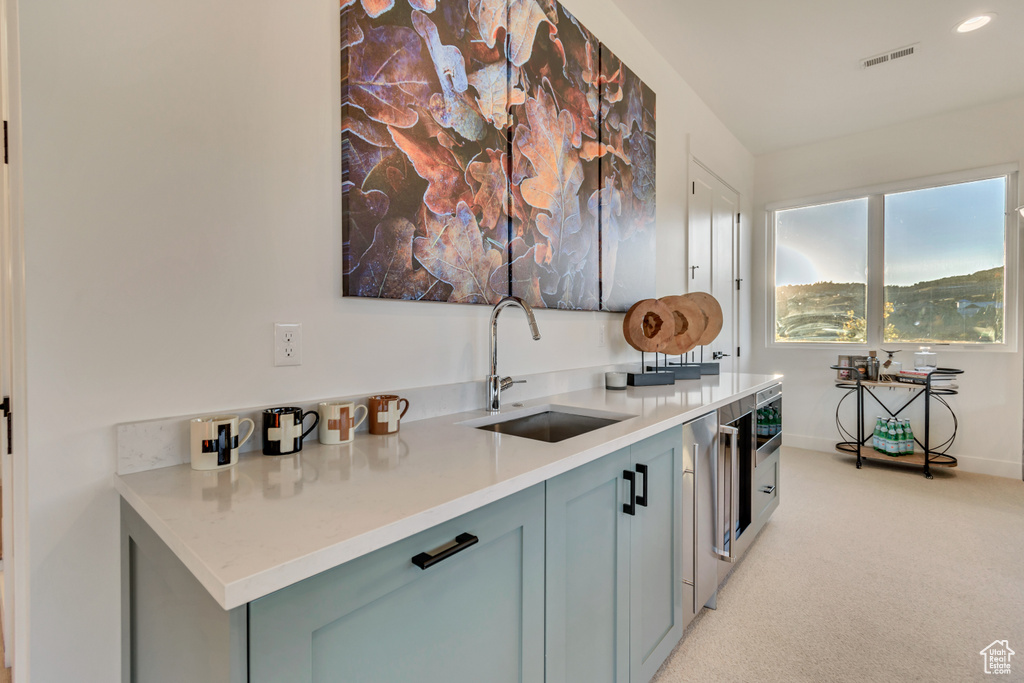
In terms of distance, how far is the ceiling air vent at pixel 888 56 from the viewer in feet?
9.33

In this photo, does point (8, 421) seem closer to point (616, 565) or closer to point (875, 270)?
point (616, 565)

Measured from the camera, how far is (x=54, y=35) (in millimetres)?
871

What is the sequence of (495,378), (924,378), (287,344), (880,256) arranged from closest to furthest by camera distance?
1. (287,344)
2. (495,378)
3. (924,378)
4. (880,256)

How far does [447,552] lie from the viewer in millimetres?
759

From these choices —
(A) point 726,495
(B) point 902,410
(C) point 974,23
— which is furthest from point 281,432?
(B) point 902,410

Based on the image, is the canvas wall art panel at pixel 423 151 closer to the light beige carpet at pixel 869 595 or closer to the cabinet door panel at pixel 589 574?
the cabinet door panel at pixel 589 574

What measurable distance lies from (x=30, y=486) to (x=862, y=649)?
2.41 meters

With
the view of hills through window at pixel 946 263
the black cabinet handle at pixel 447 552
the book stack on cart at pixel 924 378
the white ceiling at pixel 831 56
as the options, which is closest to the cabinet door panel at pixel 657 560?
the black cabinet handle at pixel 447 552

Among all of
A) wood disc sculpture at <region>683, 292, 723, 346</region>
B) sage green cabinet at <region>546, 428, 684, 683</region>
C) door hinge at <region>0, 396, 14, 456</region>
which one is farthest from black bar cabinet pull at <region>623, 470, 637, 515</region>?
wood disc sculpture at <region>683, 292, 723, 346</region>

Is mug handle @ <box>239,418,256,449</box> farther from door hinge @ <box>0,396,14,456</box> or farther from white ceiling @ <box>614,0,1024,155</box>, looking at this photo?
white ceiling @ <box>614,0,1024,155</box>

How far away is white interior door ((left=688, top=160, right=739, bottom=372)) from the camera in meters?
3.38

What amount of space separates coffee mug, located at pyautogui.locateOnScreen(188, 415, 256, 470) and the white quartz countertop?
0.9 inches

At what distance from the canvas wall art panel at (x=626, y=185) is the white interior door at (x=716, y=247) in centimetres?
70

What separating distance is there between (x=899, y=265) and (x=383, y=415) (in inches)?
179
